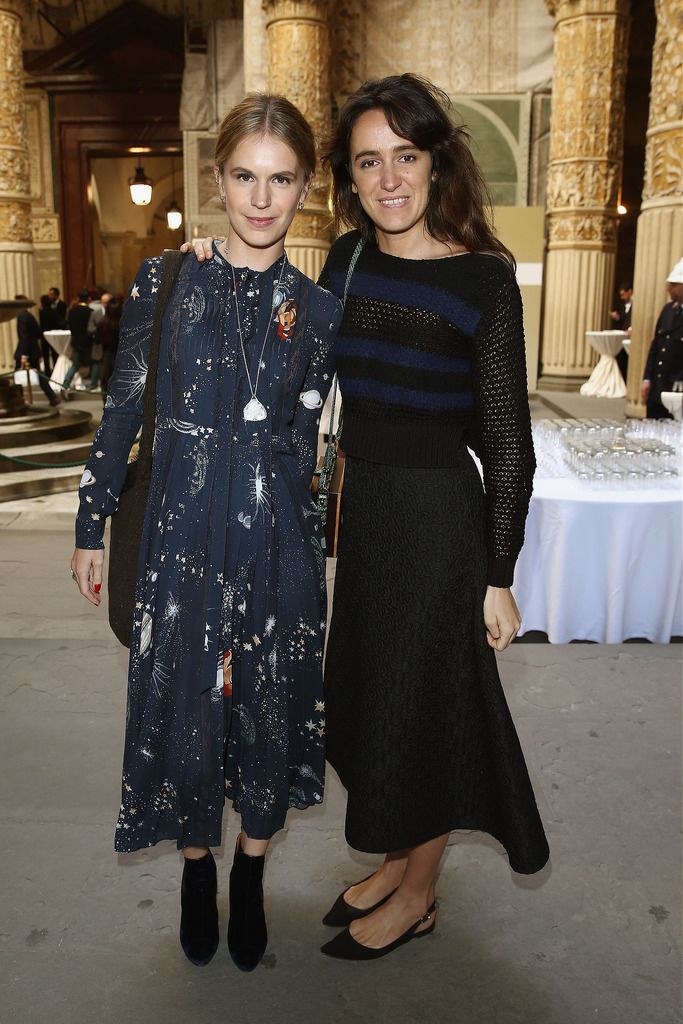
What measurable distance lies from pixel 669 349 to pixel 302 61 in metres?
8.22

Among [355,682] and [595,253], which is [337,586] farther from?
[595,253]

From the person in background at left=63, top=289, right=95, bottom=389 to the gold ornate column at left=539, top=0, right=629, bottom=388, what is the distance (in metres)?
7.46

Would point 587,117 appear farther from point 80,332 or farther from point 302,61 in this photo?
point 80,332

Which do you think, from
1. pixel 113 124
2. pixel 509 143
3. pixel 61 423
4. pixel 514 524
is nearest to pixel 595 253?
pixel 509 143

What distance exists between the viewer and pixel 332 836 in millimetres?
2871

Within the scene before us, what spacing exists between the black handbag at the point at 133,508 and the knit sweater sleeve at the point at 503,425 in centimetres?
70

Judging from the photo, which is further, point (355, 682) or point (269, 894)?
point (269, 894)

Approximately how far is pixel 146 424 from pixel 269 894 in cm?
137

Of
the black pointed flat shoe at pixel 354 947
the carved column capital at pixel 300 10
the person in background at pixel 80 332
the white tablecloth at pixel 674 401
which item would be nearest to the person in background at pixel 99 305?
the person in background at pixel 80 332

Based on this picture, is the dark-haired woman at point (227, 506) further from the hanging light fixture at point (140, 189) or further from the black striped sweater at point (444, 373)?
the hanging light fixture at point (140, 189)

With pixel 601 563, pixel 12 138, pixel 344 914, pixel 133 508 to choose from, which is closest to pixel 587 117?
pixel 12 138

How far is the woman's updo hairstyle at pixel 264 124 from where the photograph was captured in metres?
1.96

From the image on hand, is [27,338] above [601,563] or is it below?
above

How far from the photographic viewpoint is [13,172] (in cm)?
1541
